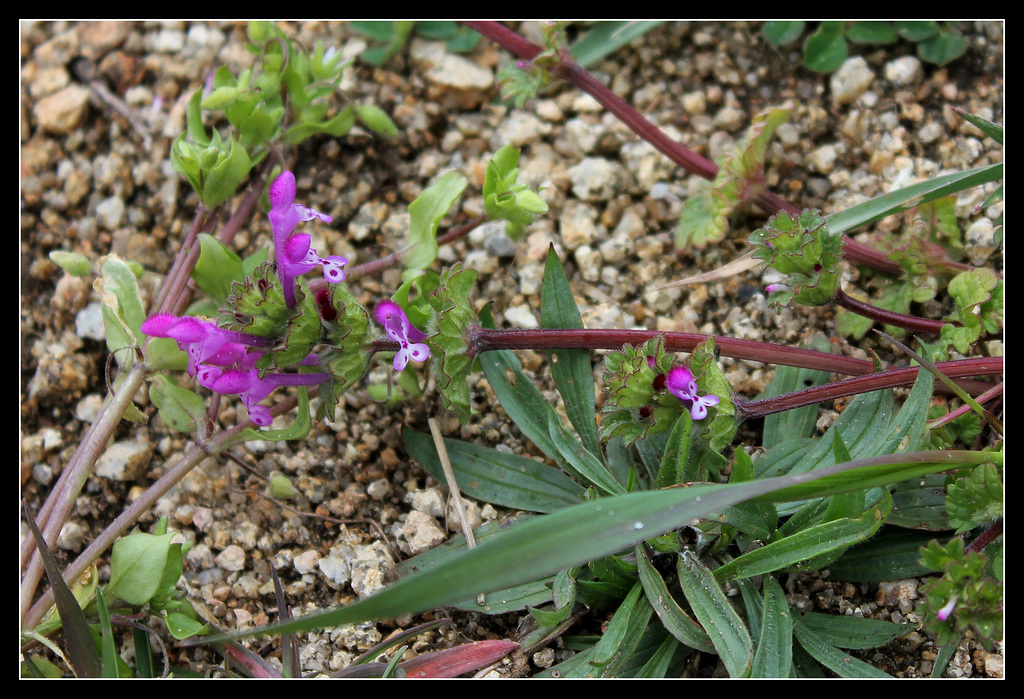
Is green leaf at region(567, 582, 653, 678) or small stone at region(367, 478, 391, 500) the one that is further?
small stone at region(367, 478, 391, 500)

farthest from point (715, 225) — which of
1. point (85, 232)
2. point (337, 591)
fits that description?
point (85, 232)

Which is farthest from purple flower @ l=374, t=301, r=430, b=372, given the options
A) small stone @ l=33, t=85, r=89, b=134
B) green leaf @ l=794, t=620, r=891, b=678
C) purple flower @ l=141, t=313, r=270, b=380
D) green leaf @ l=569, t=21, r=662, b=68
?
small stone @ l=33, t=85, r=89, b=134

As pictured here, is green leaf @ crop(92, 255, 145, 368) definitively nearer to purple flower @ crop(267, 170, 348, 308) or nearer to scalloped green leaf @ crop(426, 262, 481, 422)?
purple flower @ crop(267, 170, 348, 308)

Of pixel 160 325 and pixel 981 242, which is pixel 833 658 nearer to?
pixel 981 242

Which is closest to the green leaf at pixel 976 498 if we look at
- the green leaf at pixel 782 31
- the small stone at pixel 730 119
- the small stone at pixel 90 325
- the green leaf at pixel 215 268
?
the small stone at pixel 730 119

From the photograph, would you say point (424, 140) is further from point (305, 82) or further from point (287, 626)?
point (287, 626)

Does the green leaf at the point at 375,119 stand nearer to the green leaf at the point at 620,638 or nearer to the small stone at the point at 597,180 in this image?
the small stone at the point at 597,180

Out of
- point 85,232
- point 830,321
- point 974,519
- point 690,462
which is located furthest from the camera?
point 85,232
